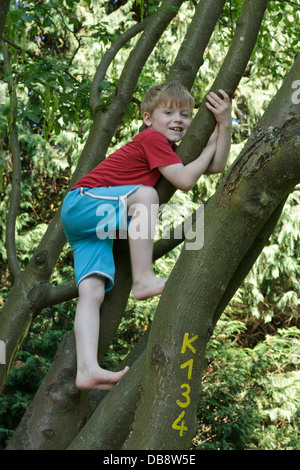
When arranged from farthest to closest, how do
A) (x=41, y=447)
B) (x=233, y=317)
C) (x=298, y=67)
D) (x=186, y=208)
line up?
(x=233, y=317), (x=186, y=208), (x=41, y=447), (x=298, y=67)

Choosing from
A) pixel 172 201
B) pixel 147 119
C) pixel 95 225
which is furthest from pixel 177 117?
pixel 172 201

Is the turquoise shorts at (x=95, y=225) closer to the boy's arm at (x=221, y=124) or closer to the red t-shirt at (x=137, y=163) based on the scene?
the red t-shirt at (x=137, y=163)

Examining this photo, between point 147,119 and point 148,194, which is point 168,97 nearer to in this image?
point 147,119

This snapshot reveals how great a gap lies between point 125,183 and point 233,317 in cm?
626

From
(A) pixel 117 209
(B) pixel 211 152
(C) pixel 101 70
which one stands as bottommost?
(A) pixel 117 209

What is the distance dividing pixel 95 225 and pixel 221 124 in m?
0.63

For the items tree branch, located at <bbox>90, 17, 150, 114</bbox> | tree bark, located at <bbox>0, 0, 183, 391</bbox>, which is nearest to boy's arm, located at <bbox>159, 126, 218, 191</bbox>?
tree bark, located at <bbox>0, 0, 183, 391</bbox>

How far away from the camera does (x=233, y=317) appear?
26.9ft

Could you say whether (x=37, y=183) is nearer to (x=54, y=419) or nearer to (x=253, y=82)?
(x=253, y=82)

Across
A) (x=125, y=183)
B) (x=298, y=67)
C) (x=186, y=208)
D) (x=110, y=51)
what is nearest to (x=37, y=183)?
(x=186, y=208)

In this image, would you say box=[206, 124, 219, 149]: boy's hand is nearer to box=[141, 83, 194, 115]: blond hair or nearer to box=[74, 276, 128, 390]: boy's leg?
box=[141, 83, 194, 115]: blond hair

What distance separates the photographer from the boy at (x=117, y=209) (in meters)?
2.06

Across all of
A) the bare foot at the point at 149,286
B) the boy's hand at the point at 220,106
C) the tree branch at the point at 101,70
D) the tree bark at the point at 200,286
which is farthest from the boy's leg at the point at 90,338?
the tree branch at the point at 101,70

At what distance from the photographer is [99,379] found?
6.55 feet
